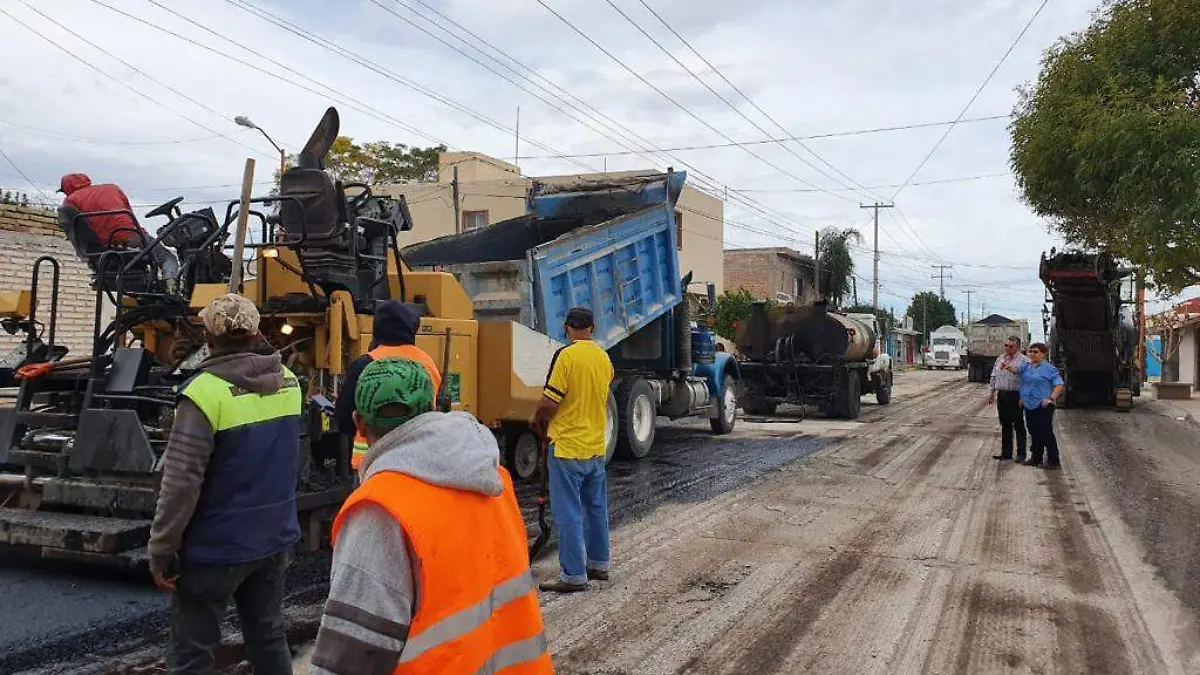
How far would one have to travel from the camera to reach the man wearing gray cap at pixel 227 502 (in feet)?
9.67

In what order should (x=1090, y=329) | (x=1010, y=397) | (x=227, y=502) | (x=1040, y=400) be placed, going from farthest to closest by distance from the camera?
(x=1090, y=329) < (x=1010, y=397) < (x=1040, y=400) < (x=227, y=502)

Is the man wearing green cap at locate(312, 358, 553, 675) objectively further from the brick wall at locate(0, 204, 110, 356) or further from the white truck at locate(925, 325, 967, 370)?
the white truck at locate(925, 325, 967, 370)

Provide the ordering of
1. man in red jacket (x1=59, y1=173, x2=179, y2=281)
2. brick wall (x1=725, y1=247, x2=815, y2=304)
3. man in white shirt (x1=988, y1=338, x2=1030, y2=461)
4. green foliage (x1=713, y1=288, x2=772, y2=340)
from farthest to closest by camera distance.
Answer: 1. brick wall (x1=725, y1=247, x2=815, y2=304)
2. green foliage (x1=713, y1=288, x2=772, y2=340)
3. man in white shirt (x1=988, y1=338, x2=1030, y2=461)
4. man in red jacket (x1=59, y1=173, x2=179, y2=281)

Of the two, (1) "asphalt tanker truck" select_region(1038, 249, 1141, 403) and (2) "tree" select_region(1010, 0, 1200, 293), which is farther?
(1) "asphalt tanker truck" select_region(1038, 249, 1141, 403)

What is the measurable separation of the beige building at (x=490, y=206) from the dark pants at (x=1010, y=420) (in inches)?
736

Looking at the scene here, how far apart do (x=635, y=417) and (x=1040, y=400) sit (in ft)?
15.3

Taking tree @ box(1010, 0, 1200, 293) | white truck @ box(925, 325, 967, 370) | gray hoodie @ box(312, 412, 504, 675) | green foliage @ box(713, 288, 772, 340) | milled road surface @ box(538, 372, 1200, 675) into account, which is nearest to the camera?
gray hoodie @ box(312, 412, 504, 675)

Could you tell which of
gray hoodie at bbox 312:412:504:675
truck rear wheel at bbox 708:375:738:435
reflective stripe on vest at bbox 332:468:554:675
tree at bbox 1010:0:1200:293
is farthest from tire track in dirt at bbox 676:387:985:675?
truck rear wheel at bbox 708:375:738:435

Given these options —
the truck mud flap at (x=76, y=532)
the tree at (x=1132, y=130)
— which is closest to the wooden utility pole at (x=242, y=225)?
the truck mud flap at (x=76, y=532)

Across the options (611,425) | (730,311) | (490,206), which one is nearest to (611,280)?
(611,425)

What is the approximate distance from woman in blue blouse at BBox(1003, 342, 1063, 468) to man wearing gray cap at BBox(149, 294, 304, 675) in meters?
9.61

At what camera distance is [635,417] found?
10.7 m

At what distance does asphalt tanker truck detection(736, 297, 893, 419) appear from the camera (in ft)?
56.5

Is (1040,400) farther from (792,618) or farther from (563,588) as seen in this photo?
(563,588)
